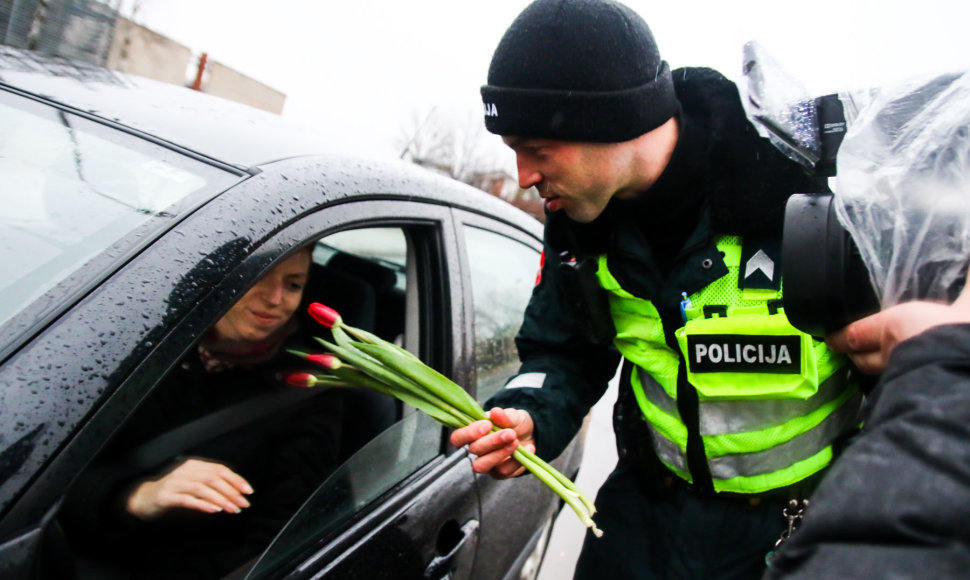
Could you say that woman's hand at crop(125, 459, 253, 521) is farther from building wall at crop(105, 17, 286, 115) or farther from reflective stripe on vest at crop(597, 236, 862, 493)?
building wall at crop(105, 17, 286, 115)

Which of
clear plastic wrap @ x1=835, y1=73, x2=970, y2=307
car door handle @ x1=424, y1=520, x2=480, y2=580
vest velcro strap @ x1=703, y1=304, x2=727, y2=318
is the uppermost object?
clear plastic wrap @ x1=835, y1=73, x2=970, y2=307

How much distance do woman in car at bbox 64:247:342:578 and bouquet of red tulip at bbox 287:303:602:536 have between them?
0.70 ft

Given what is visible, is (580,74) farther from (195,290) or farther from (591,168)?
(195,290)

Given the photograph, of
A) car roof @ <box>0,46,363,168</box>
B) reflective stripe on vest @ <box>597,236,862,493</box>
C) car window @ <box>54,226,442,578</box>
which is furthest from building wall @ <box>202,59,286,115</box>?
reflective stripe on vest @ <box>597,236,862,493</box>

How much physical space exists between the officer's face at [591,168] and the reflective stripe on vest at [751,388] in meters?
0.22

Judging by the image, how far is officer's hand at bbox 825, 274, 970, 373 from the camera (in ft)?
1.86

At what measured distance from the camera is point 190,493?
3.98 feet

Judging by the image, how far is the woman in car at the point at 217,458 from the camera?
121cm

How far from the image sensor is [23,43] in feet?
5.96

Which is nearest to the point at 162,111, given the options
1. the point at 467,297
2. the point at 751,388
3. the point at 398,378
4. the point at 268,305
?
the point at 268,305

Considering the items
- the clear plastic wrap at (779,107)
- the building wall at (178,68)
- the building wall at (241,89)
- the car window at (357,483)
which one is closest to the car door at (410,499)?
the car window at (357,483)

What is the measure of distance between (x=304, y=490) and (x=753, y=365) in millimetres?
1062

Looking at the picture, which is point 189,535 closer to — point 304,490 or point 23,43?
point 304,490

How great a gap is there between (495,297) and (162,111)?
1.14 m
